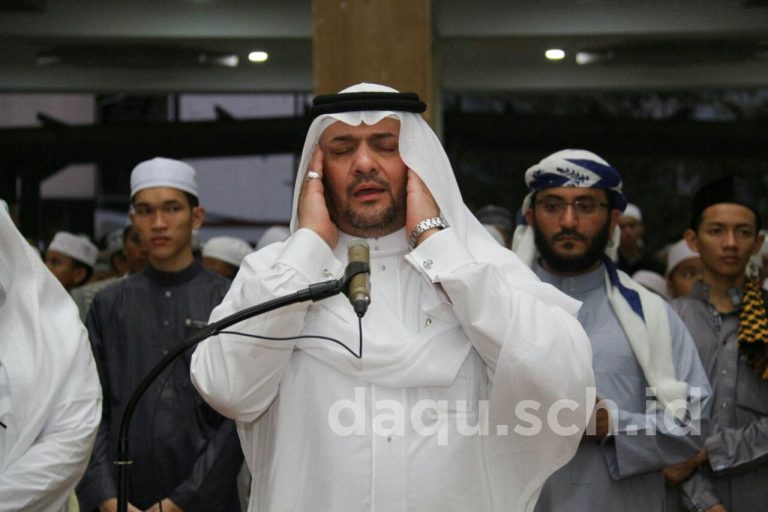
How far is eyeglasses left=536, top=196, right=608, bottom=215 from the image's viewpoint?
492 centimetres

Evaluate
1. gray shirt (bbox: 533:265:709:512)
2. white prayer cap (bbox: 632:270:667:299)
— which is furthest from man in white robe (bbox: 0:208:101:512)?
white prayer cap (bbox: 632:270:667:299)

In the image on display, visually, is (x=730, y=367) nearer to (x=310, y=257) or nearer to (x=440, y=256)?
(x=440, y=256)

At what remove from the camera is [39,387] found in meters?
4.07

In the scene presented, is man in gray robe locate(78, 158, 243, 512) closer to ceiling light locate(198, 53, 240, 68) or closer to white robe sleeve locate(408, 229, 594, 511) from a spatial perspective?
white robe sleeve locate(408, 229, 594, 511)

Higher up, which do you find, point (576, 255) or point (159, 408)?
point (576, 255)

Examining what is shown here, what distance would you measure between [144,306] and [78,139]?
21.5 ft

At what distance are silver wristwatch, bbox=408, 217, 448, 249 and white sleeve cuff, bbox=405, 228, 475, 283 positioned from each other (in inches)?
1.8

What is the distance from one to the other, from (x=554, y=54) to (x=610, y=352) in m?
4.92

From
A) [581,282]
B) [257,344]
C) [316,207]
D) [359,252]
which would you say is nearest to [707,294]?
[581,282]

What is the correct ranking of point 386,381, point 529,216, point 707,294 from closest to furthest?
point 386,381
point 529,216
point 707,294

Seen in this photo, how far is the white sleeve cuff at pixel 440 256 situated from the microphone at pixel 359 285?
391 millimetres

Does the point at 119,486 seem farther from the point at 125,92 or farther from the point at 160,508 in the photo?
the point at 125,92

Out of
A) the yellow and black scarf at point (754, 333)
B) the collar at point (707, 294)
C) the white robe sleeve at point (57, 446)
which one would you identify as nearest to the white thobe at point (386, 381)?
the white robe sleeve at point (57, 446)

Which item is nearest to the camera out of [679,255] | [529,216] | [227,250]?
[529,216]
